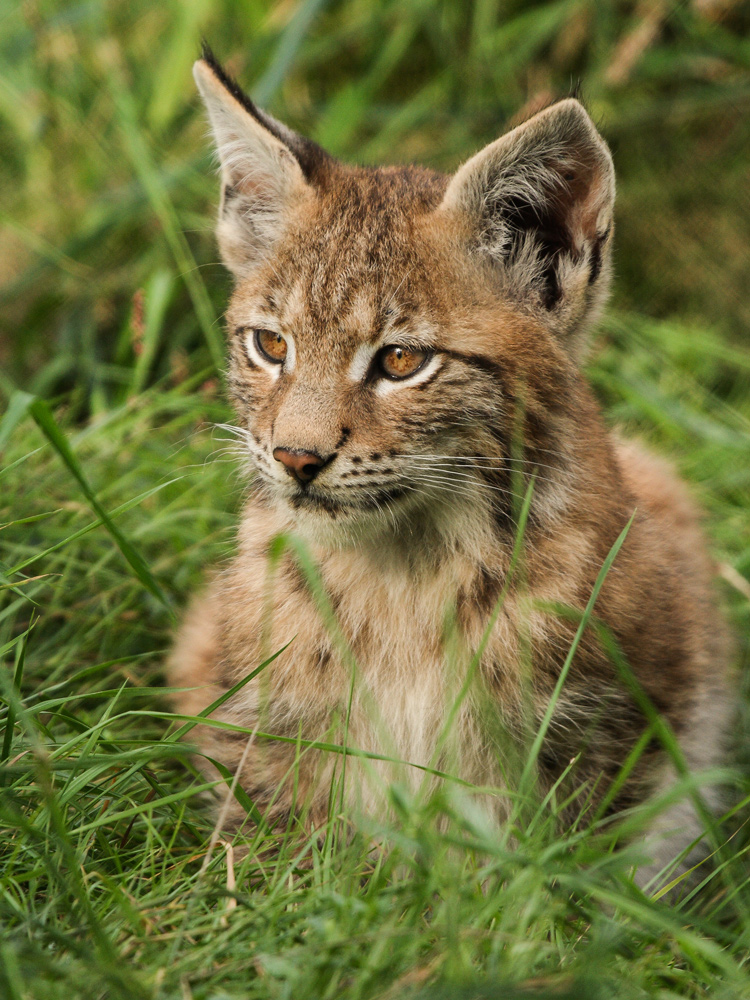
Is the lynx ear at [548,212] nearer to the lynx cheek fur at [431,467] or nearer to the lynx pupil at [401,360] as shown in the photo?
the lynx cheek fur at [431,467]

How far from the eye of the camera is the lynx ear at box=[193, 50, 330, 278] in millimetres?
3078

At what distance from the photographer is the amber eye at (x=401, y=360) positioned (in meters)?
2.76

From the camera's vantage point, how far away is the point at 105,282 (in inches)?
227

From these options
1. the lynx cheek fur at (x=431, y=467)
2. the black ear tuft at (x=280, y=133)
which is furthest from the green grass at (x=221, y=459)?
the black ear tuft at (x=280, y=133)

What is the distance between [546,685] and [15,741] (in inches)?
54.6

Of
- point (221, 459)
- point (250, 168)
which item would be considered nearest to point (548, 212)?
point (250, 168)

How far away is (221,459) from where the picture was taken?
3.55 m

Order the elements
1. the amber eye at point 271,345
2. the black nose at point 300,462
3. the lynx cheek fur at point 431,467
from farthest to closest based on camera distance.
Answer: the amber eye at point 271,345
the lynx cheek fur at point 431,467
the black nose at point 300,462

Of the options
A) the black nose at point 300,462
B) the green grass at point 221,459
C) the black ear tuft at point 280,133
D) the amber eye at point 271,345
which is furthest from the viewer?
the black ear tuft at point 280,133

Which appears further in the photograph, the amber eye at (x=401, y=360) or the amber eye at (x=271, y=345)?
the amber eye at (x=271, y=345)

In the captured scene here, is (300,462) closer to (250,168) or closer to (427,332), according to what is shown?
(427,332)

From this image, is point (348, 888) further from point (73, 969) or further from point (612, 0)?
point (612, 0)

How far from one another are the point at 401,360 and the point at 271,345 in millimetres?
429

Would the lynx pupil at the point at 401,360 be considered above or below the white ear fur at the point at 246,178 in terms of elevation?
below
